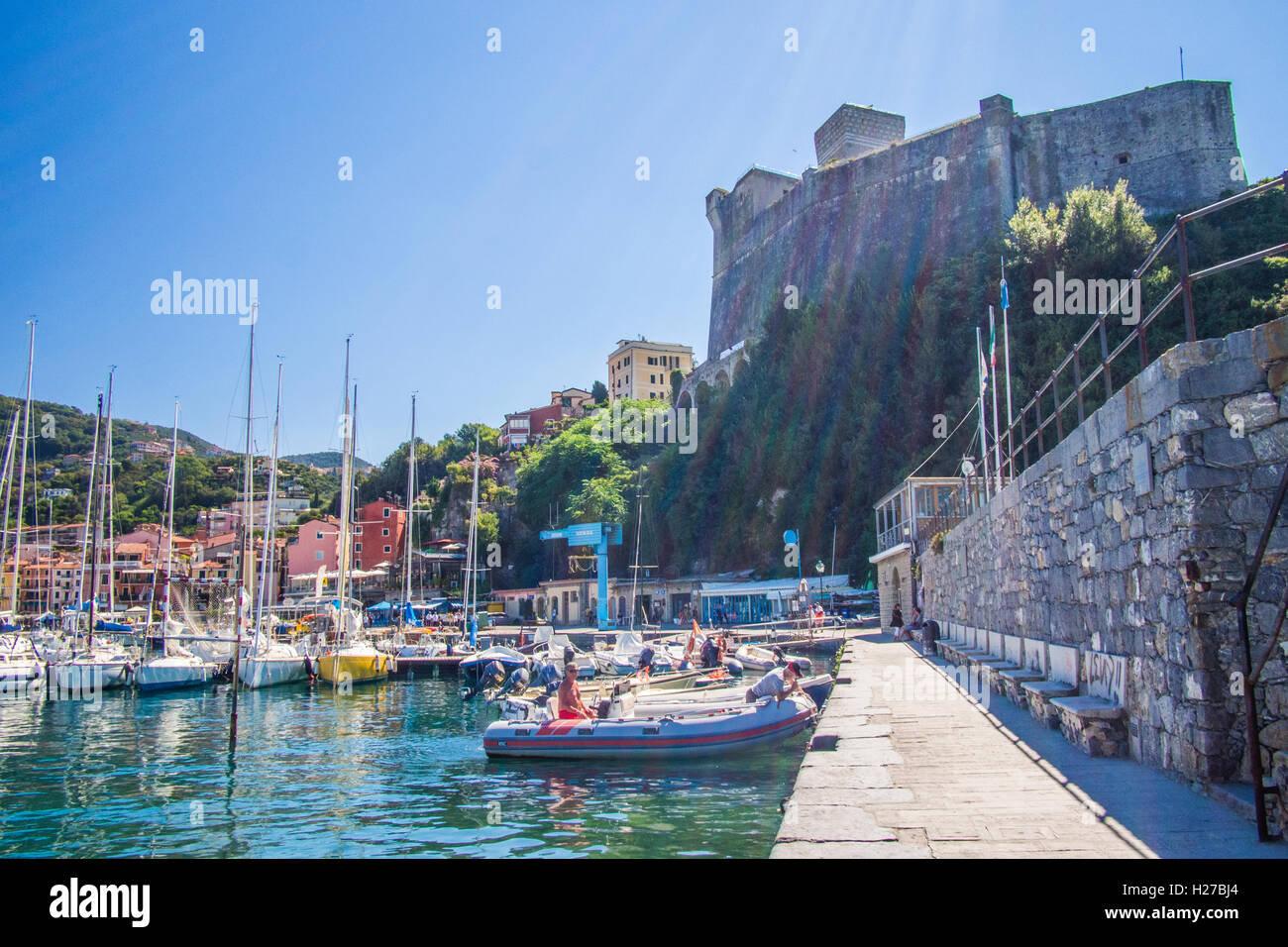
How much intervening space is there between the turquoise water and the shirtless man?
915 mm

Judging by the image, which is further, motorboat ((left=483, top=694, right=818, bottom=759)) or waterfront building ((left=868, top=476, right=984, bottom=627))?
waterfront building ((left=868, top=476, right=984, bottom=627))

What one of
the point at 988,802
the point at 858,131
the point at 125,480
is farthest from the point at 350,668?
the point at 125,480

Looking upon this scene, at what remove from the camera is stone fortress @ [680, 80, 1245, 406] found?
3847 cm

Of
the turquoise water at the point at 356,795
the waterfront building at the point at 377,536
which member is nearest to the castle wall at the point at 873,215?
the waterfront building at the point at 377,536

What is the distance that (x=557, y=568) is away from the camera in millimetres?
61531

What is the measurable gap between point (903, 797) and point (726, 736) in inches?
302

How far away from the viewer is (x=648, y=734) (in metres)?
12.8

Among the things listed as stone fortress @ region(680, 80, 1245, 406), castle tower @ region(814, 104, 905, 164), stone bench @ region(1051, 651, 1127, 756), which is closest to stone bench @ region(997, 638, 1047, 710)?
stone bench @ region(1051, 651, 1127, 756)

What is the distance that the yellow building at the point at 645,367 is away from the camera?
88312mm

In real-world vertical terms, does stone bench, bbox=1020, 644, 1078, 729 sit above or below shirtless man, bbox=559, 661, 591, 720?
above

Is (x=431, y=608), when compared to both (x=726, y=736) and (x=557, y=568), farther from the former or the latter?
(x=726, y=736)

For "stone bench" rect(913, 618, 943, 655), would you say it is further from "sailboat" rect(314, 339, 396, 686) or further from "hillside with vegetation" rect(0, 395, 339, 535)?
"hillside with vegetation" rect(0, 395, 339, 535)

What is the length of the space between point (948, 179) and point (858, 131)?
43.6ft

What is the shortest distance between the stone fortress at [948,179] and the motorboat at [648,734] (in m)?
36.0
